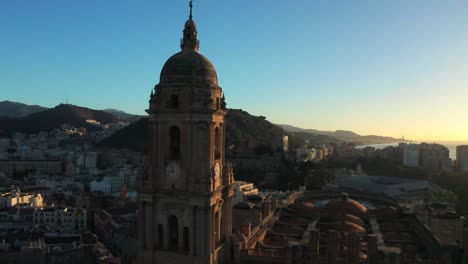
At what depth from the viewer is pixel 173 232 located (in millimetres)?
23516

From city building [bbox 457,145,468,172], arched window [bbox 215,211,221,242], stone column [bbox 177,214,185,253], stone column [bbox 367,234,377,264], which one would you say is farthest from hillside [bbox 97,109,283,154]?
stone column [bbox 177,214,185,253]

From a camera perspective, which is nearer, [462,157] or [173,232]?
[173,232]

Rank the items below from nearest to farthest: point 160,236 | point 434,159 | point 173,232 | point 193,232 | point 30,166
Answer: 1. point 193,232
2. point 160,236
3. point 173,232
4. point 434,159
5. point 30,166

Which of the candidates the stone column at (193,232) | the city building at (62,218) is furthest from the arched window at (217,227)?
the city building at (62,218)

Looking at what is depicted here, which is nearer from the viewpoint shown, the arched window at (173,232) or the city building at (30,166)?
the arched window at (173,232)

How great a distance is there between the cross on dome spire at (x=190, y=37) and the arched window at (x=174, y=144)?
172 inches

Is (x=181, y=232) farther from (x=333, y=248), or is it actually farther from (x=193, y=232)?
(x=333, y=248)

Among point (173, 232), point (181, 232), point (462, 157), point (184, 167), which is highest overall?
point (184, 167)

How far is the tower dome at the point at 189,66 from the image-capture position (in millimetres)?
22594

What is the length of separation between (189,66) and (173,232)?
8633 millimetres

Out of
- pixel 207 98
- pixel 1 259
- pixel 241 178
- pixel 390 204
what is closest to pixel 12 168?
pixel 241 178

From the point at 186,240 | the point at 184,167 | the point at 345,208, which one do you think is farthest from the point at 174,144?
the point at 345,208

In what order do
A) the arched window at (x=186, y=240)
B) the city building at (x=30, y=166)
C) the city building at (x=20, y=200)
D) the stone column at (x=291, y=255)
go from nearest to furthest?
the arched window at (x=186, y=240), the stone column at (x=291, y=255), the city building at (x=20, y=200), the city building at (x=30, y=166)

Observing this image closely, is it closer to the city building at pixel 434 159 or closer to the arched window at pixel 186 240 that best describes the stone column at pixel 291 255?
the arched window at pixel 186 240
